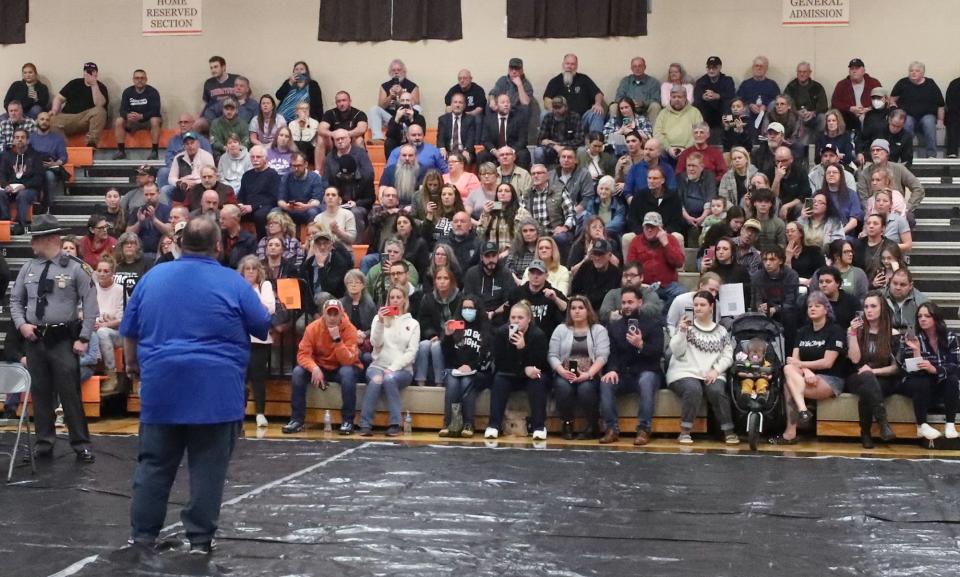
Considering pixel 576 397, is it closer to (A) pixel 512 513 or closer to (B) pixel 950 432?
(B) pixel 950 432

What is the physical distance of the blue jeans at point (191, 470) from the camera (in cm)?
616

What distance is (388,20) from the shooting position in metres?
17.4

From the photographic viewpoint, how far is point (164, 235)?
1362 centimetres

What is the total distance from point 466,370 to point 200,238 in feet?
16.3

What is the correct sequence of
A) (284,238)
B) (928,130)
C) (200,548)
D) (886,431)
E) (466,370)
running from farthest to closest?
(928,130), (284,238), (466,370), (886,431), (200,548)

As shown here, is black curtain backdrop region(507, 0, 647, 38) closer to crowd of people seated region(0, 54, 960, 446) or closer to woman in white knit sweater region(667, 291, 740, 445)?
crowd of people seated region(0, 54, 960, 446)

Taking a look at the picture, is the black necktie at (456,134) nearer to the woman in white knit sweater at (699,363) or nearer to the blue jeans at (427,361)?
the blue jeans at (427,361)

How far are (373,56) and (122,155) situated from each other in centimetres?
356

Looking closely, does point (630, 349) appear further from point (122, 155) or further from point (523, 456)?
point (122, 155)

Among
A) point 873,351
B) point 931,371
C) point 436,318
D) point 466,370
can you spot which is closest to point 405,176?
point 436,318

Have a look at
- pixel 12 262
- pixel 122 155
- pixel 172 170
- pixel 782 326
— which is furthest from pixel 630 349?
pixel 122 155

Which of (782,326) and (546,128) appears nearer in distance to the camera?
(782,326)

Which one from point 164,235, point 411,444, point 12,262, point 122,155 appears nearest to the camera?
point 411,444

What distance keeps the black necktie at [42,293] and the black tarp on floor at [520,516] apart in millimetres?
1044
